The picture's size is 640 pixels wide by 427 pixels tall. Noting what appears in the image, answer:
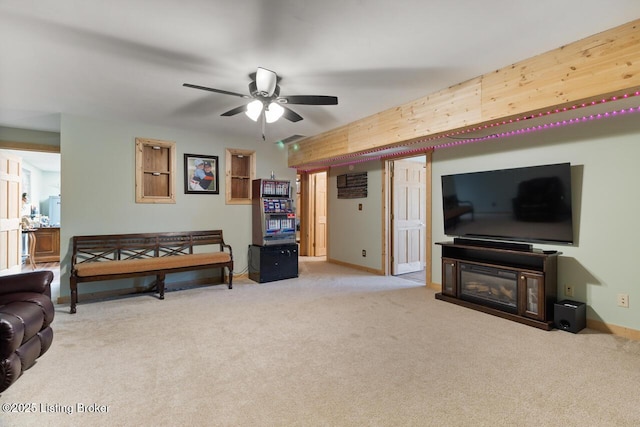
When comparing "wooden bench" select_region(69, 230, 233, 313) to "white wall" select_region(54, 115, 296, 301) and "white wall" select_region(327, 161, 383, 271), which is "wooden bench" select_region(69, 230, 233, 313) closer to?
"white wall" select_region(54, 115, 296, 301)

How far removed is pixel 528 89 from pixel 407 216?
135 inches

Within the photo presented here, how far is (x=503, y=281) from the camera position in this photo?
3.64m

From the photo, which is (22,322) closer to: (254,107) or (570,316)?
(254,107)

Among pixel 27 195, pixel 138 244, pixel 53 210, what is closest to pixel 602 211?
pixel 138 244

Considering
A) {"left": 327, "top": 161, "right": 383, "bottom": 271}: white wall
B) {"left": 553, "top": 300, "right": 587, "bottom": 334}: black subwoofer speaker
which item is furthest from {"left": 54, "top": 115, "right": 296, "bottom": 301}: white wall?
{"left": 553, "top": 300, "right": 587, "bottom": 334}: black subwoofer speaker

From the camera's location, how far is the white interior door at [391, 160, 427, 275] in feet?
19.1

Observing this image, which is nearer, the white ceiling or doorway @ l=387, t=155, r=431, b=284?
the white ceiling

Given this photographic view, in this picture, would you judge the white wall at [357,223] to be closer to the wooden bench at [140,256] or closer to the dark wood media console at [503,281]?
the dark wood media console at [503,281]

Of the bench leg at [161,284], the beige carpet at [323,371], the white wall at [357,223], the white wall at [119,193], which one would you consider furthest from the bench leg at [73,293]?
the white wall at [357,223]

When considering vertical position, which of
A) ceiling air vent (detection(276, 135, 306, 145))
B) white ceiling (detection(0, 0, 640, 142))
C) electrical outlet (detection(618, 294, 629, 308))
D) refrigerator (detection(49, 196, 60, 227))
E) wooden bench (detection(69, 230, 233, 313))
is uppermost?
white ceiling (detection(0, 0, 640, 142))

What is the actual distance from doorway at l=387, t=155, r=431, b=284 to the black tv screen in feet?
4.41

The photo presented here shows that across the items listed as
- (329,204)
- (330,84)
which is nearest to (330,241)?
(329,204)

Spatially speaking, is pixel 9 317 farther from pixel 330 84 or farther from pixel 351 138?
pixel 351 138

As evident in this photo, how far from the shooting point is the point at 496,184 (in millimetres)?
3904
